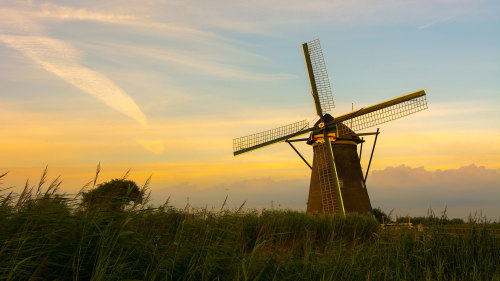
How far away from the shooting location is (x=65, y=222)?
15.1ft

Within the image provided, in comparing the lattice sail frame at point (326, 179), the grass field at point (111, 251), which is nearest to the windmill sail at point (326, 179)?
the lattice sail frame at point (326, 179)

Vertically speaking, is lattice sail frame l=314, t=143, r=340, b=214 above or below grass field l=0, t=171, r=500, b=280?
above

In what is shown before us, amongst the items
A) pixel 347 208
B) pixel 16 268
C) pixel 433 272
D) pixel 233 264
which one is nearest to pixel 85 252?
pixel 16 268

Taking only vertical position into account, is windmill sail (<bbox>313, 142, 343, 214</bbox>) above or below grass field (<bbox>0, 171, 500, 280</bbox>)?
above

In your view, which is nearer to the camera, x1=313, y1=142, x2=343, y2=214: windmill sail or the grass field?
the grass field

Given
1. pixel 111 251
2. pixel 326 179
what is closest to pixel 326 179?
pixel 326 179

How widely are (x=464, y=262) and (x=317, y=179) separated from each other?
15279mm

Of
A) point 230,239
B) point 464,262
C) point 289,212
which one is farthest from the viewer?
point 289,212

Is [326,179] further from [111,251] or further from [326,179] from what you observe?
[111,251]

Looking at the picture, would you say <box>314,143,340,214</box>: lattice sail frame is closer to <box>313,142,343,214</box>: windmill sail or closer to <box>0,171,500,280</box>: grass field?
<box>313,142,343,214</box>: windmill sail

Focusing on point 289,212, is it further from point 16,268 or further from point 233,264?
point 16,268

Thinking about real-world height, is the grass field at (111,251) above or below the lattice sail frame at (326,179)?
below

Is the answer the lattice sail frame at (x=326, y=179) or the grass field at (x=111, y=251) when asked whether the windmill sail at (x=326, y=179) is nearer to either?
the lattice sail frame at (x=326, y=179)

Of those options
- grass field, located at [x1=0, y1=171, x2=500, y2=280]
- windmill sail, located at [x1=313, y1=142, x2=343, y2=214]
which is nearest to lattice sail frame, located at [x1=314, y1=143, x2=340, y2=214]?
windmill sail, located at [x1=313, y1=142, x2=343, y2=214]
